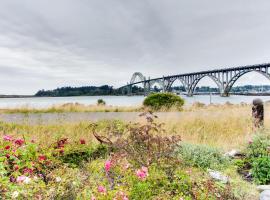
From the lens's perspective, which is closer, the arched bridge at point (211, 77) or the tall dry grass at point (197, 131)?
the tall dry grass at point (197, 131)

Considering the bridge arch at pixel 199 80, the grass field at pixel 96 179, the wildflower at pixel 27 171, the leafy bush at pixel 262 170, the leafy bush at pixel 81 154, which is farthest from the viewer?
the bridge arch at pixel 199 80

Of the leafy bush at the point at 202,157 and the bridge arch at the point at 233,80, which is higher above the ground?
the bridge arch at the point at 233,80

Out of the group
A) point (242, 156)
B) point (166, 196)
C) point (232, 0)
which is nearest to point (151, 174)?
point (166, 196)

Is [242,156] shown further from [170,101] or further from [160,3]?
[170,101]

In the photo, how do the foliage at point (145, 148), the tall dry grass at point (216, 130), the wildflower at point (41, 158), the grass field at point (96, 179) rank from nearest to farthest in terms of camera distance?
the grass field at point (96, 179) < the wildflower at point (41, 158) < the foliage at point (145, 148) < the tall dry grass at point (216, 130)

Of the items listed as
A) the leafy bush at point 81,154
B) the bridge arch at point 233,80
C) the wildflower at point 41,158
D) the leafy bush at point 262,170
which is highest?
the bridge arch at point 233,80

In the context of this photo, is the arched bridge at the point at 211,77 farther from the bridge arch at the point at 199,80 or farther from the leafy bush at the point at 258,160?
the leafy bush at the point at 258,160

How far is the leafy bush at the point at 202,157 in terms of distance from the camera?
5.23 meters

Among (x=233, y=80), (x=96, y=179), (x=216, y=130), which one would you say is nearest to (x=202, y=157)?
(x=96, y=179)

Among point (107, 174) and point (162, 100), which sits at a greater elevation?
point (162, 100)

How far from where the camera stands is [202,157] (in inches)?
210

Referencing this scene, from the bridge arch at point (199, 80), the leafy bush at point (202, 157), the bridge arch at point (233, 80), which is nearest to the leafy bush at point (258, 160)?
the leafy bush at point (202, 157)

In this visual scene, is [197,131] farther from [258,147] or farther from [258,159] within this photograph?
[258,159]

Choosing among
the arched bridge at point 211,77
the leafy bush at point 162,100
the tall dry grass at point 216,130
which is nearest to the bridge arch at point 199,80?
the arched bridge at point 211,77
